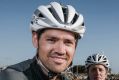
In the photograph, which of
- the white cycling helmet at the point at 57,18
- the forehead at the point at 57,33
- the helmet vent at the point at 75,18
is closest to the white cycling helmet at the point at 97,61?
the helmet vent at the point at 75,18

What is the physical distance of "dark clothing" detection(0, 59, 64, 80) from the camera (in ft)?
12.8

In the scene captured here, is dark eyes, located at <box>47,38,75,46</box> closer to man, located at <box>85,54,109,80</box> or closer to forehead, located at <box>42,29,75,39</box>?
forehead, located at <box>42,29,75,39</box>

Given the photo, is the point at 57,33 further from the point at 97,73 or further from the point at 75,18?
the point at 97,73

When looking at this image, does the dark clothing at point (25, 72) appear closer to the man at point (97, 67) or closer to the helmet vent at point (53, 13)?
the helmet vent at point (53, 13)

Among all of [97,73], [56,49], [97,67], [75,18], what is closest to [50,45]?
[56,49]

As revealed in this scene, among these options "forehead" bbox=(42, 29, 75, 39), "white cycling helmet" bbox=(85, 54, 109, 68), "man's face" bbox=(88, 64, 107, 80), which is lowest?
"man's face" bbox=(88, 64, 107, 80)

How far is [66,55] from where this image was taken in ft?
13.7

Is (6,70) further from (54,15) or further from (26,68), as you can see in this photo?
(54,15)

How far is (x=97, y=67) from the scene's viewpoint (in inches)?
381

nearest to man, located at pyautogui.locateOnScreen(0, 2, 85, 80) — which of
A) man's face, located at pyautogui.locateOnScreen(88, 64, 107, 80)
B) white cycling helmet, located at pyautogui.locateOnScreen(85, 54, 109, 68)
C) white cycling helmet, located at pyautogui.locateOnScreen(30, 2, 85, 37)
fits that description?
white cycling helmet, located at pyautogui.locateOnScreen(30, 2, 85, 37)

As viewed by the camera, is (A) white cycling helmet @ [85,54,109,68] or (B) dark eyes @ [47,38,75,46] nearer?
(B) dark eyes @ [47,38,75,46]

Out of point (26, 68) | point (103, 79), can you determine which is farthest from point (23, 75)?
point (103, 79)

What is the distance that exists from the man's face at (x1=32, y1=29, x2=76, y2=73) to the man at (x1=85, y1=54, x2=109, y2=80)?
5.01 metres

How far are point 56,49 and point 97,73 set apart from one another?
Result: 5.18 metres
